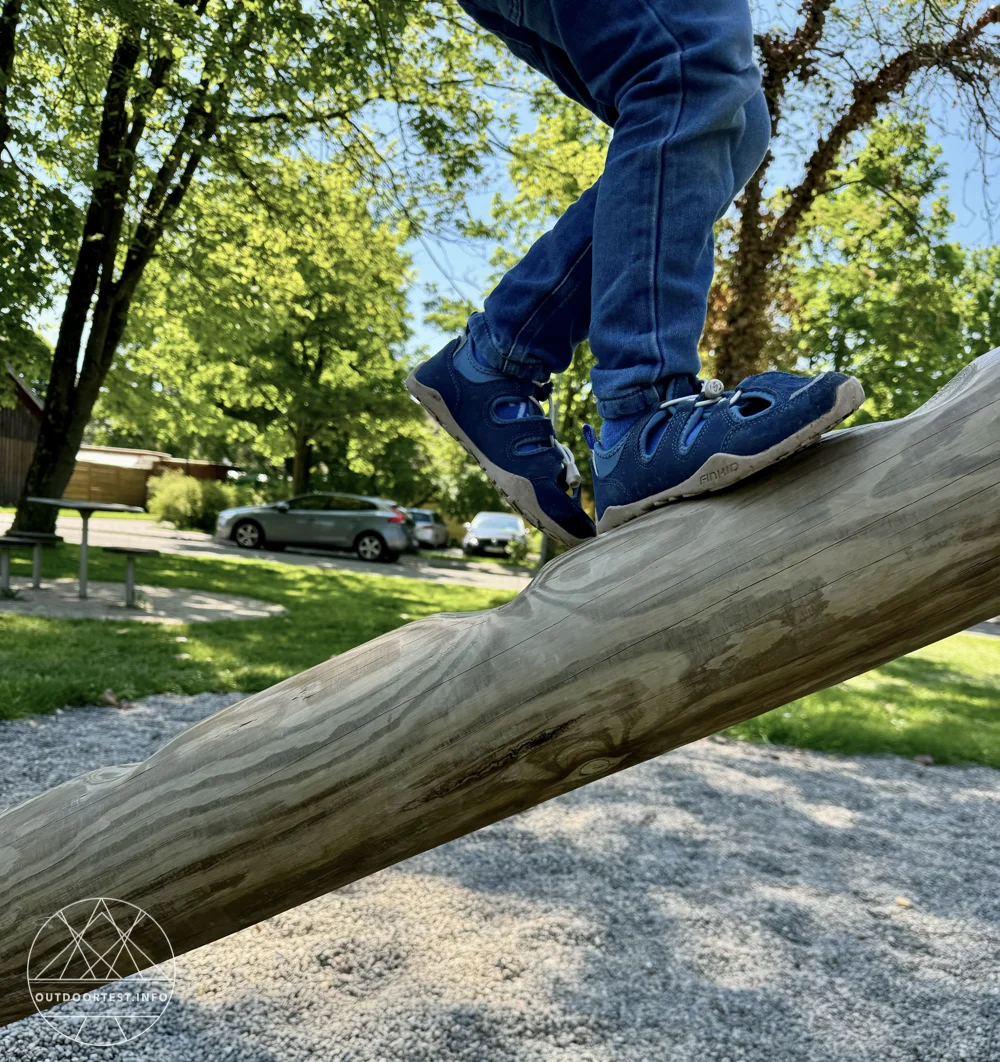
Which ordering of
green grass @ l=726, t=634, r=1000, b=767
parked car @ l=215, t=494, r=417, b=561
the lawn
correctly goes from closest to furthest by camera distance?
the lawn → green grass @ l=726, t=634, r=1000, b=767 → parked car @ l=215, t=494, r=417, b=561

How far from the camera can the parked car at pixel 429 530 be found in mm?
28109

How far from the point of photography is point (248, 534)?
20.0 metres

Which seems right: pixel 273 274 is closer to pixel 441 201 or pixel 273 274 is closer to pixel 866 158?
pixel 441 201

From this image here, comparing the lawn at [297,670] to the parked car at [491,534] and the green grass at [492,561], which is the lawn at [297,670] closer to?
the green grass at [492,561]

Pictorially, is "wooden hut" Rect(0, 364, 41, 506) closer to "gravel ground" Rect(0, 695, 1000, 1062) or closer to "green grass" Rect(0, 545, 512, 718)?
"green grass" Rect(0, 545, 512, 718)

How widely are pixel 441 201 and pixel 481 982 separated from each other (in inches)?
438

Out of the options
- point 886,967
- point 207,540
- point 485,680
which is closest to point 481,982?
point 886,967

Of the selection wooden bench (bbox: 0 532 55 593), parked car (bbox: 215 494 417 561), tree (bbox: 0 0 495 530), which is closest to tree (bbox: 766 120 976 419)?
tree (bbox: 0 0 495 530)

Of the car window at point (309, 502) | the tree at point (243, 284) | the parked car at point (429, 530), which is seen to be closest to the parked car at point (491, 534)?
the parked car at point (429, 530)

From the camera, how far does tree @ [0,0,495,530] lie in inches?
303

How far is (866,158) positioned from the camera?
13.1 metres

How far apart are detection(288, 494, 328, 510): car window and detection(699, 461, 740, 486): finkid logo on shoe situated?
1954cm

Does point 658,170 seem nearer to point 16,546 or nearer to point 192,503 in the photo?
point 16,546

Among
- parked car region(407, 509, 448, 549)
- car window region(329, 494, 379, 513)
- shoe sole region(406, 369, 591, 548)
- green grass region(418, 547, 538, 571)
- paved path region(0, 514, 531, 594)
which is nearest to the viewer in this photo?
shoe sole region(406, 369, 591, 548)
